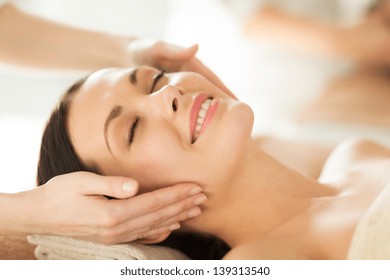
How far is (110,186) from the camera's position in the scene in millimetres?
944

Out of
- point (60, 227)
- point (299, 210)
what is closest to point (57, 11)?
point (60, 227)

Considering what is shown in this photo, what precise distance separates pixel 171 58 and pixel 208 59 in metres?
0.47

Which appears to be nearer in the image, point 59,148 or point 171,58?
point 59,148

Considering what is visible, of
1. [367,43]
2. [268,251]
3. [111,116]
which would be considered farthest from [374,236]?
[367,43]

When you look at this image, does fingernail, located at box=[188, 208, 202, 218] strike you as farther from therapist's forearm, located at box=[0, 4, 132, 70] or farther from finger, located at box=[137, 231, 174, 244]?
therapist's forearm, located at box=[0, 4, 132, 70]

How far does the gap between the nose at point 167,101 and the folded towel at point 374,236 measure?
412 millimetres

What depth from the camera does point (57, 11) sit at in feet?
5.63

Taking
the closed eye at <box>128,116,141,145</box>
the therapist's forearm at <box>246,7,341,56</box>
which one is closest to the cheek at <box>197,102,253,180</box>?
the closed eye at <box>128,116,141,145</box>

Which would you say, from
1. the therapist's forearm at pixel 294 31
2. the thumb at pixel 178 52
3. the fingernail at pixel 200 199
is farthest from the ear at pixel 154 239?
the therapist's forearm at pixel 294 31

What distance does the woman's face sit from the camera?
3.42 feet

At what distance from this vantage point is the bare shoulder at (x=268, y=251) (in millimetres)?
1017

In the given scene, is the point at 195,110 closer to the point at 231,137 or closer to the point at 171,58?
the point at 231,137

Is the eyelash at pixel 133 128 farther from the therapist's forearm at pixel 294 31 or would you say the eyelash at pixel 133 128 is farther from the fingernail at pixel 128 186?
the therapist's forearm at pixel 294 31
